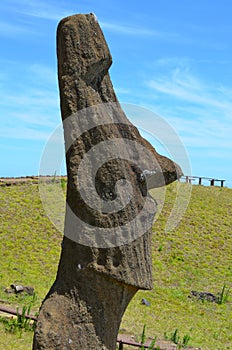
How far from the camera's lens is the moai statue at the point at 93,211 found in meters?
4.79

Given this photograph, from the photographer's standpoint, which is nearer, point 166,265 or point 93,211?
point 93,211

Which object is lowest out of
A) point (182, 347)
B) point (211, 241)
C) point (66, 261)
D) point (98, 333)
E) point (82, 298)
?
point (182, 347)

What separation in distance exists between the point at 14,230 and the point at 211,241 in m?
6.36

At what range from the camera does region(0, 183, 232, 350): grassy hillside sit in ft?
35.4

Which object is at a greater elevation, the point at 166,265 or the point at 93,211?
the point at 93,211

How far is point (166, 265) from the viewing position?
1548 cm

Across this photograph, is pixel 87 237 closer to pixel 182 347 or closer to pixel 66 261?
pixel 66 261

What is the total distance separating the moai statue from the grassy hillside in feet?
10.8

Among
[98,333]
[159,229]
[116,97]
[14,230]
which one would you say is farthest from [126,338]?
[159,229]

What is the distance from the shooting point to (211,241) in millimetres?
17562

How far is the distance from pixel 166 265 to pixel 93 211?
1104cm

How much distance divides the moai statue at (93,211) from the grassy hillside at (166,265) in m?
3.29

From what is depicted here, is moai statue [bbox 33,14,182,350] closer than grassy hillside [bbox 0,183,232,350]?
Yes

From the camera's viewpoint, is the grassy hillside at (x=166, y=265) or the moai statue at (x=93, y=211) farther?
the grassy hillside at (x=166, y=265)
